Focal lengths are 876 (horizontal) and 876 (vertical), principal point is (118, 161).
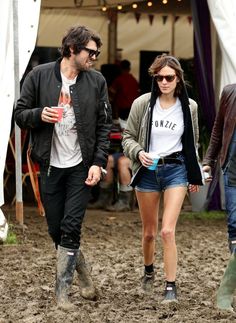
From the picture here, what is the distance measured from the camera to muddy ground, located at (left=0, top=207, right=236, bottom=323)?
5.65 m

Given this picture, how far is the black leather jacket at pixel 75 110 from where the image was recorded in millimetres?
5648

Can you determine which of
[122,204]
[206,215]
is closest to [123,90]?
[122,204]

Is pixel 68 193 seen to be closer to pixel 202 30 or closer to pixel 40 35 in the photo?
pixel 202 30

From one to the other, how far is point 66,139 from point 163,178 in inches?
30.0

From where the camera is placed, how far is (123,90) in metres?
15.1

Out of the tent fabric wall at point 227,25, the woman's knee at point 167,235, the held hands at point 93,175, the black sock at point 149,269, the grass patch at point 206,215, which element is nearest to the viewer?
the held hands at point 93,175

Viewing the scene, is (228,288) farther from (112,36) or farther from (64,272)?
(112,36)

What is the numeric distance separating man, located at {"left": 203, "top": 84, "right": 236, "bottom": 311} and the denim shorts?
0.74 ft

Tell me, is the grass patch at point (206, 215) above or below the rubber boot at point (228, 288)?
below

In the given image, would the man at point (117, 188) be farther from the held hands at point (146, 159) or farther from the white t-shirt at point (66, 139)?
the white t-shirt at point (66, 139)

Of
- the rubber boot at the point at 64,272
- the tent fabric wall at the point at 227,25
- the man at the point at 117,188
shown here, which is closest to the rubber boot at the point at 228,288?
the rubber boot at the point at 64,272

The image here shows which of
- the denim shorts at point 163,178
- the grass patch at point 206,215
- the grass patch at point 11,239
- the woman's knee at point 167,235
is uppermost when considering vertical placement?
the denim shorts at point 163,178

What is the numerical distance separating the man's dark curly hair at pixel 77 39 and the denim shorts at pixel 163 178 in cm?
96

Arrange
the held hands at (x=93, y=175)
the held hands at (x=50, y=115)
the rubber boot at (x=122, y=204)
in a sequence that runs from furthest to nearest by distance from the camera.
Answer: the rubber boot at (x=122, y=204) → the held hands at (x=93, y=175) → the held hands at (x=50, y=115)
